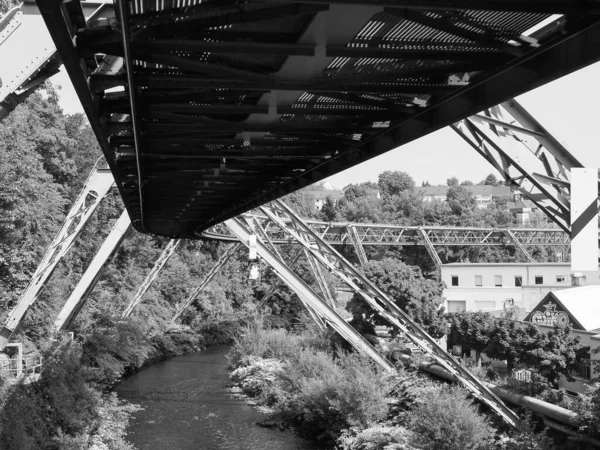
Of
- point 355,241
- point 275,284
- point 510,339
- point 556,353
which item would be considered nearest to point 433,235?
point 355,241

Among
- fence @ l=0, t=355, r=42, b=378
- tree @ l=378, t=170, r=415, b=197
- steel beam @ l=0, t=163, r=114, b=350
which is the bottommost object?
fence @ l=0, t=355, r=42, b=378

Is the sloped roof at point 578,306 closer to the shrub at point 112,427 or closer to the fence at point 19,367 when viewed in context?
the shrub at point 112,427

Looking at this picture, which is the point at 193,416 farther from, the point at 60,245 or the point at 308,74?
the point at 308,74

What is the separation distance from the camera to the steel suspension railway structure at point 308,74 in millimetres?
3803

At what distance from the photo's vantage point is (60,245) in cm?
1941

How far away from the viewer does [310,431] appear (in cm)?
2131

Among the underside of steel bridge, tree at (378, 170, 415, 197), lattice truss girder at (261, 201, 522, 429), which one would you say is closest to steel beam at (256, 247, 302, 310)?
lattice truss girder at (261, 201, 522, 429)

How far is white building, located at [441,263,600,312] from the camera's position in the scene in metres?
33.1

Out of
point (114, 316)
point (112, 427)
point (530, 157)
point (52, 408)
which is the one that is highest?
point (530, 157)

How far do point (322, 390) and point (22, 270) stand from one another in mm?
10256

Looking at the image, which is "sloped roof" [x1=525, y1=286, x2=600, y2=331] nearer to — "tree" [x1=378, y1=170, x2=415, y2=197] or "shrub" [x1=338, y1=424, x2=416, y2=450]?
"shrub" [x1=338, y1=424, x2=416, y2=450]

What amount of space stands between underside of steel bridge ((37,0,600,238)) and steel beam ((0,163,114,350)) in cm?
Result: 1241

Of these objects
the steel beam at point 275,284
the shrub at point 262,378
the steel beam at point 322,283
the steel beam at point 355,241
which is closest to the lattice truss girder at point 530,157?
the shrub at point 262,378

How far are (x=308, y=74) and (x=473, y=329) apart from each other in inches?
770
